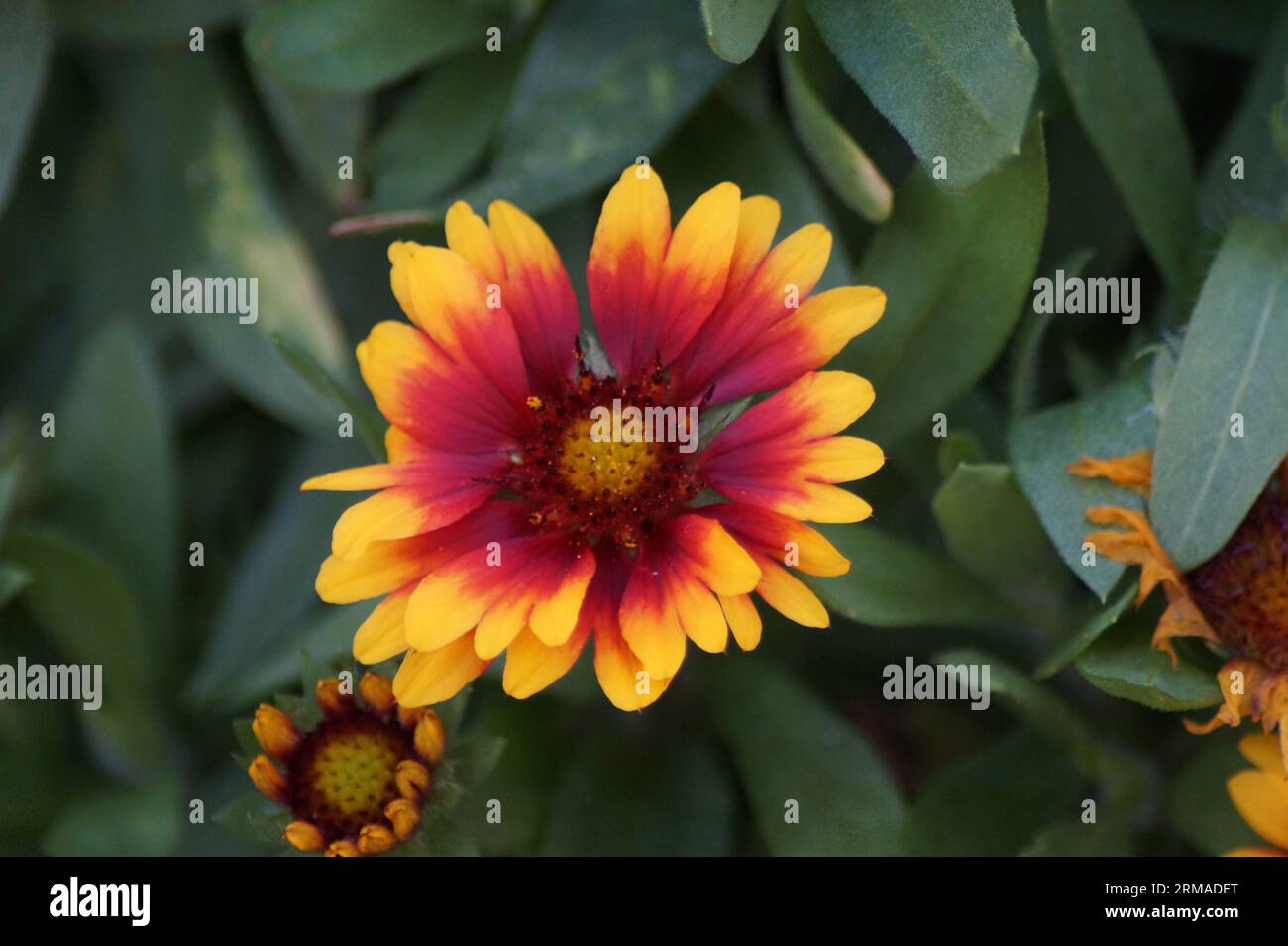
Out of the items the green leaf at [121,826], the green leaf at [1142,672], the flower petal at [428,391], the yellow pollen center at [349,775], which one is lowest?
the green leaf at [121,826]

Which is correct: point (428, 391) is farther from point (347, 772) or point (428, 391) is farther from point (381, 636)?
point (347, 772)

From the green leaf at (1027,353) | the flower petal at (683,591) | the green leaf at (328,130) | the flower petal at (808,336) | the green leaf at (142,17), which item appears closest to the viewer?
the flower petal at (683,591)

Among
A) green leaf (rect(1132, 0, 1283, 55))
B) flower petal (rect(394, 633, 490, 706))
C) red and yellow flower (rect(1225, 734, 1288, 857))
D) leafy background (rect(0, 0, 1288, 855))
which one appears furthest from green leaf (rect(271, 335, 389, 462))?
green leaf (rect(1132, 0, 1283, 55))

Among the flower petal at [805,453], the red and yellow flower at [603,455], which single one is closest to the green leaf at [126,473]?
the red and yellow flower at [603,455]

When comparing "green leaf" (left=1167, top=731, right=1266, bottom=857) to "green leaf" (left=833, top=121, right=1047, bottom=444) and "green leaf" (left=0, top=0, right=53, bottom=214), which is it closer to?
"green leaf" (left=833, top=121, right=1047, bottom=444)

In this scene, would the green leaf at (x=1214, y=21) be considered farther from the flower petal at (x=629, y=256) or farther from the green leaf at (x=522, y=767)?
the green leaf at (x=522, y=767)

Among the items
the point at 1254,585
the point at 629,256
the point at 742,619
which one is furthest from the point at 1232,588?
the point at 629,256
